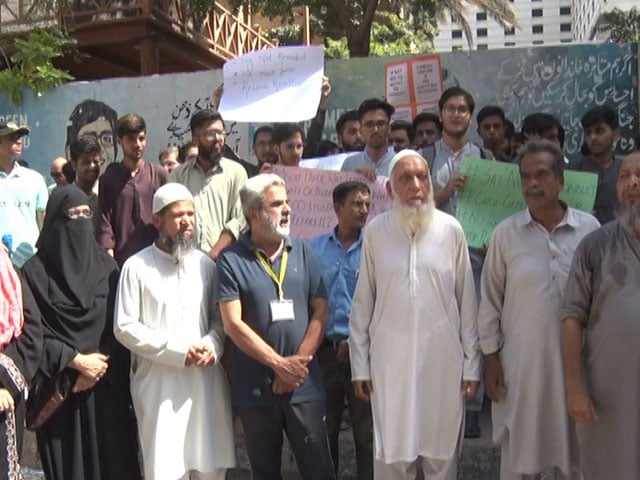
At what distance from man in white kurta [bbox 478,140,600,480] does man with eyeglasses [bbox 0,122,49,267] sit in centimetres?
374

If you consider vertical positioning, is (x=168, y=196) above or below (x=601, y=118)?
below

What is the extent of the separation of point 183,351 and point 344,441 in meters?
1.60

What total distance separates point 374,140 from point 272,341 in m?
1.75

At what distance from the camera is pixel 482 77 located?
7.30m

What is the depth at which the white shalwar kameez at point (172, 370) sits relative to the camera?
3.76 m

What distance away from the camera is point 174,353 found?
3721mm

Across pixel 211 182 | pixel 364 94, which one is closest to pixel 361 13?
pixel 364 94

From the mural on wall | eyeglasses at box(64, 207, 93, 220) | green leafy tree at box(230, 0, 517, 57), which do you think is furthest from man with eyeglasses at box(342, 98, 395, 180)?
green leafy tree at box(230, 0, 517, 57)

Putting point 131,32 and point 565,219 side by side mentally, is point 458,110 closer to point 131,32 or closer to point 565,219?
point 565,219

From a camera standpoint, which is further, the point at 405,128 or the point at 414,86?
the point at 414,86

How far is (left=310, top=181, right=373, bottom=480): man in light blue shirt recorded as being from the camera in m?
4.17

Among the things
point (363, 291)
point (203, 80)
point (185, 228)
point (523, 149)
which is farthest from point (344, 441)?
point (203, 80)

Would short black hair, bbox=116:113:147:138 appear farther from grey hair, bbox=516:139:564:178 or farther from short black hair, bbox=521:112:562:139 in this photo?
short black hair, bbox=521:112:562:139

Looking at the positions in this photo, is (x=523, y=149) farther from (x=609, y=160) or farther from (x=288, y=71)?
(x=288, y=71)
